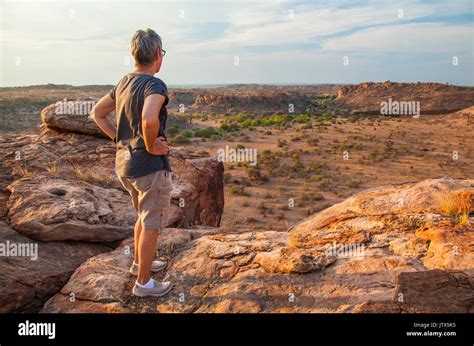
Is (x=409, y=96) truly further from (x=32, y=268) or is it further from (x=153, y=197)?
(x=32, y=268)

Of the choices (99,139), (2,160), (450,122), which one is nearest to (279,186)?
(99,139)

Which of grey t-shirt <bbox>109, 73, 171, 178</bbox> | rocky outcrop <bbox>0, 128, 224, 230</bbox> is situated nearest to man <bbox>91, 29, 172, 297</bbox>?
grey t-shirt <bbox>109, 73, 171, 178</bbox>

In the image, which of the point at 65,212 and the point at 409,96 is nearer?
the point at 65,212

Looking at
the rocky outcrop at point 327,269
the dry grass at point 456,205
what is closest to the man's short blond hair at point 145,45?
the rocky outcrop at point 327,269

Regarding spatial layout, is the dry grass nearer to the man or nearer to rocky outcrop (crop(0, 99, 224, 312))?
rocky outcrop (crop(0, 99, 224, 312))

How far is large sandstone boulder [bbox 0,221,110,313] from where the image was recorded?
3.47 meters

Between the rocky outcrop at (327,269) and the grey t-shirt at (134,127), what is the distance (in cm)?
113

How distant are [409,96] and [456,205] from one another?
5366 cm

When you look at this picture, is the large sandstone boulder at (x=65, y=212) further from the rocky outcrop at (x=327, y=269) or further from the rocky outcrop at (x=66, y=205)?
the rocky outcrop at (x=327, y=269)

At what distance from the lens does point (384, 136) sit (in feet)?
86.9

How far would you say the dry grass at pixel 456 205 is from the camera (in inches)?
156

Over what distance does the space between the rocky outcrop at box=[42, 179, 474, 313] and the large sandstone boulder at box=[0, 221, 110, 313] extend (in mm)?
234

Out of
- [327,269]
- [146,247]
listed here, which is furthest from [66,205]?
[327,269]

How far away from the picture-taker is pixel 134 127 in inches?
117
